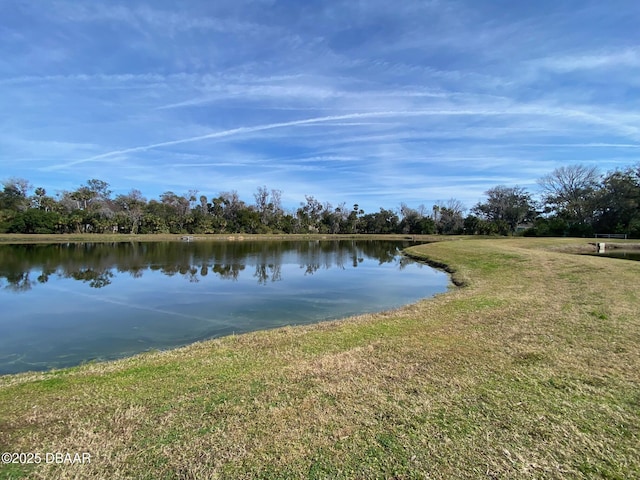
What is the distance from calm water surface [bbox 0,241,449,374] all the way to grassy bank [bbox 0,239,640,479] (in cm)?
163

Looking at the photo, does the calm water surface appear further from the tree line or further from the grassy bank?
the tree line

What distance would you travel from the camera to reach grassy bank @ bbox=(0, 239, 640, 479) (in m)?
2.61

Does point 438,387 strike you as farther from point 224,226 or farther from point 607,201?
point 224,226

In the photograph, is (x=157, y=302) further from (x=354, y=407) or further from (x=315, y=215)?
(x=315, y=215)

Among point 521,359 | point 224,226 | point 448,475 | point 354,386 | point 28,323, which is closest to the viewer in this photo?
point 448,475

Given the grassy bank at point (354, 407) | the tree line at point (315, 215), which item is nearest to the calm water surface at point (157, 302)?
the grassy bank at point (354, 407)

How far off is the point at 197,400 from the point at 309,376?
1.31 metres

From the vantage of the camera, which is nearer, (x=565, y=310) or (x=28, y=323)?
(x=565, y=310)

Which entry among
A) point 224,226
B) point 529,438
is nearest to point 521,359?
point 529,438

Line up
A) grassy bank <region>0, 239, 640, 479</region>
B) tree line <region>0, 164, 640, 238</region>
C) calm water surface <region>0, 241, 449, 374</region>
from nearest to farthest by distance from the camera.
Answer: grassy bank <region>0, 239, 640, 479</region> < calm water surface <region>0, 241, 449, 374</region> < tree line <region>0, 164, 640, 238</region>

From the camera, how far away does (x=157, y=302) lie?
33.5 ft

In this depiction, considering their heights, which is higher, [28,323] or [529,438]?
[529,438]

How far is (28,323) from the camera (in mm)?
7984

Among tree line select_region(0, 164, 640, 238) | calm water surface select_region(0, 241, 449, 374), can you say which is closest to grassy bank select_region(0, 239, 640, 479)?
calm water surface select_region(0, 241, 449, 374)
